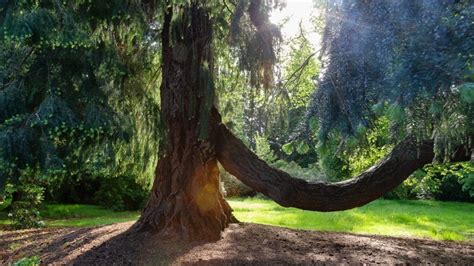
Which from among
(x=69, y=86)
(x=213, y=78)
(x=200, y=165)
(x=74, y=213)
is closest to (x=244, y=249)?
(x=200, y=165)

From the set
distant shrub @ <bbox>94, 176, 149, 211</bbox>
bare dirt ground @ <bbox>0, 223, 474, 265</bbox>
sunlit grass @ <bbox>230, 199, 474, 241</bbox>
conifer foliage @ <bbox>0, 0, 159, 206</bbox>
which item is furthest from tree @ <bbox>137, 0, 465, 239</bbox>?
distant shrub @ <bbox>94, 176, 149, 211</bbox>

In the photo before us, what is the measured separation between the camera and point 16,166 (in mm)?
4840

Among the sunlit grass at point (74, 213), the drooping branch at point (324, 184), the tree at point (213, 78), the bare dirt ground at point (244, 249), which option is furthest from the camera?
the sunlit grass at point (74, 213)

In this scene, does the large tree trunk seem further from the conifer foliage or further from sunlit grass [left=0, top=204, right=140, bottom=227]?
sunlit grass [left=0, top=204, right=140, bottom=227]

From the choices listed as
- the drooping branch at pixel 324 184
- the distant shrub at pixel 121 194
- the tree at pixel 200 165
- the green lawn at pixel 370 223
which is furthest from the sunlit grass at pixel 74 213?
the drooping branch at pixel 324 184

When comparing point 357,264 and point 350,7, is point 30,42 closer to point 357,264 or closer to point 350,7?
point 350,7

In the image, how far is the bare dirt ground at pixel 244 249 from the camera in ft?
20.0

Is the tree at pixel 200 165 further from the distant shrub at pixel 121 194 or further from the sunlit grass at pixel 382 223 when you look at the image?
the distant shrub at pixel 121 194

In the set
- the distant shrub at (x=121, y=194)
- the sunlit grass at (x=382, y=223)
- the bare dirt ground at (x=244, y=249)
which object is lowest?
the bare dirt ground at (x=244, y=249)

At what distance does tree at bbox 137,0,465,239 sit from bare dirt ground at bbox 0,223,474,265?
1.17ft

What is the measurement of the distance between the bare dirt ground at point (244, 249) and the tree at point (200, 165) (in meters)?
0.36

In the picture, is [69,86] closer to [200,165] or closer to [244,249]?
[200,165]

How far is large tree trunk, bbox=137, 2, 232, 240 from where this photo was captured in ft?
22.0

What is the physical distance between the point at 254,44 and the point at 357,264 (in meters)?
3.03
